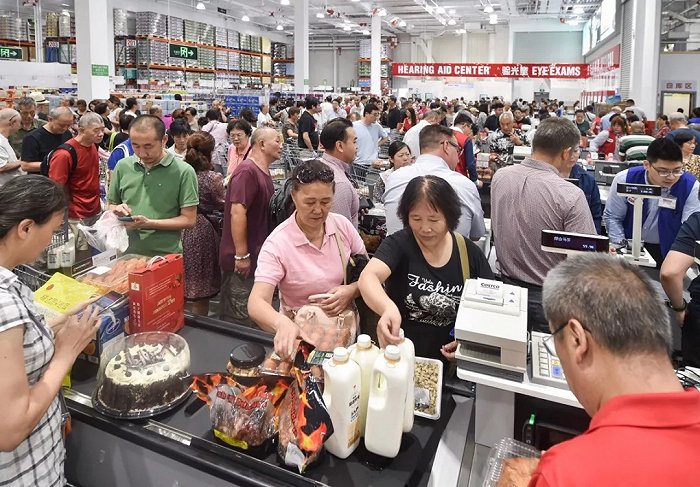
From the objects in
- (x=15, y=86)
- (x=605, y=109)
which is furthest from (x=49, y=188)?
(x=15, y=86)

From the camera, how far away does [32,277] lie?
2281 mm

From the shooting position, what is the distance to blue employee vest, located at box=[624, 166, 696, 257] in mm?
3797

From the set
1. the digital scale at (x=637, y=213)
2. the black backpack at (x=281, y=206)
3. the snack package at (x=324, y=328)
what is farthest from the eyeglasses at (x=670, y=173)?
the snack package at (x=324, y=328)

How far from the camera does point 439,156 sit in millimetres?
3836

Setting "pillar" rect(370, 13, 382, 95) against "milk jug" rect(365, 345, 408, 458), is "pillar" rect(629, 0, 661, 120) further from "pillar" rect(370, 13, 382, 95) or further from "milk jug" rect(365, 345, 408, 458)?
"milk jug" rect(365, 345, 408, 458)

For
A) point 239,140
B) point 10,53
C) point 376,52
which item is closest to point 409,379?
point 239,140

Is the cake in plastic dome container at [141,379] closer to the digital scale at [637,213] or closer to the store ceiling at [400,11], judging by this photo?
the digital scale at [637,213]

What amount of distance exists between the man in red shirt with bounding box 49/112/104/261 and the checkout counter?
8.67ft

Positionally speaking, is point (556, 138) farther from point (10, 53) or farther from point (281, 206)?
point (10, 53)

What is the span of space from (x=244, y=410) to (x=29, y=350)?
0.57 meters

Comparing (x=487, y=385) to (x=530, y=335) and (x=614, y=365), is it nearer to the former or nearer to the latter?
(x=530, y=335)

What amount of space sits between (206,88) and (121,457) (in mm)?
16626

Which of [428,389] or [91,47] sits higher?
[91,47]

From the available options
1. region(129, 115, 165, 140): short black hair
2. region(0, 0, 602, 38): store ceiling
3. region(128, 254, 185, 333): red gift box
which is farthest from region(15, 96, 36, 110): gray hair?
region(0, 0, 602, 38): store ceiling
